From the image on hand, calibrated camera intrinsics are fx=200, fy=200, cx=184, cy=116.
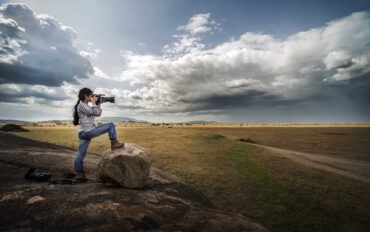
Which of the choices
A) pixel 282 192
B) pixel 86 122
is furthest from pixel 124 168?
pixel 282 192

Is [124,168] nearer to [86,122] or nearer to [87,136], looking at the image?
[87,136]

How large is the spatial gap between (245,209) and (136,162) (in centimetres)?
578

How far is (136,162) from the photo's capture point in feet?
25.1

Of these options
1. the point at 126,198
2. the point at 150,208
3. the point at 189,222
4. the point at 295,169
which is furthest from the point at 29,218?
the point at 295,169

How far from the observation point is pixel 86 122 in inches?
298

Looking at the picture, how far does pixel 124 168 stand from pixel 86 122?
2264 mm

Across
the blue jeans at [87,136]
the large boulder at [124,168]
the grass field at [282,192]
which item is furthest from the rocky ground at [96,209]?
the grass field at [282,192]

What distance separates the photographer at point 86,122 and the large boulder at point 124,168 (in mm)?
503

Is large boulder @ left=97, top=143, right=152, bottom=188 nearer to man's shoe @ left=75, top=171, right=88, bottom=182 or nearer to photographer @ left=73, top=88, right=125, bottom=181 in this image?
photographer @ left=73, top=88, right=125, bottom=181

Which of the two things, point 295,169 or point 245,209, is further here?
point 295,169

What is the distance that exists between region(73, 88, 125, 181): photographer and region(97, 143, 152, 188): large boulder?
0.50 meters

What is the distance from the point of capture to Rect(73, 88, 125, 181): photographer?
7488 millimetres

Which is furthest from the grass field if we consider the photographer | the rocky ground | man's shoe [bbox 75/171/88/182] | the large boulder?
the photographer

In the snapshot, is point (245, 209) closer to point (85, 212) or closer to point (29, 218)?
point (85, 212)
